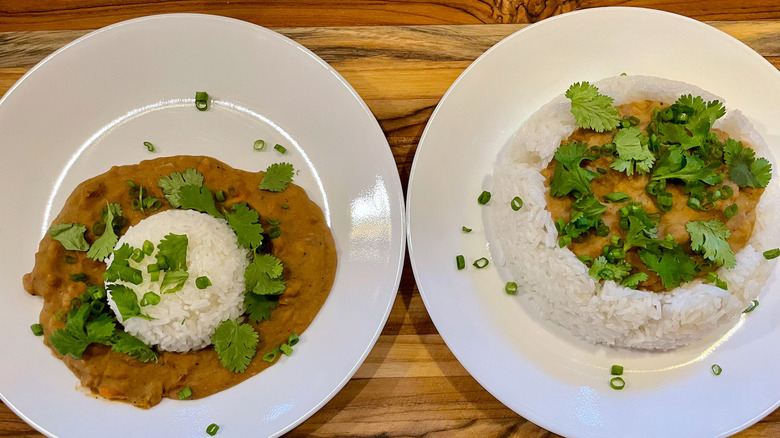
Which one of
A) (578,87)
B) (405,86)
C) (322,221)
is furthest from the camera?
(405,86)

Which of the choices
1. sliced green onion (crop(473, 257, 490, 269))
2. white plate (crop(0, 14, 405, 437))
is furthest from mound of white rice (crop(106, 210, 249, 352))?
sliced green onion (crop(473, 257, 490, 269))

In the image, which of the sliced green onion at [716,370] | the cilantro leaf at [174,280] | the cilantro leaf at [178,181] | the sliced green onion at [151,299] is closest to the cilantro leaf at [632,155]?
the sliced green onion at [716,370]

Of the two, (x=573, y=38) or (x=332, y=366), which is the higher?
(x=573, y=38)

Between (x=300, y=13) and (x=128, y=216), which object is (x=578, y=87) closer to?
(x=300, y=13)

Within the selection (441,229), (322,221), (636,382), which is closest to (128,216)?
(322,221)

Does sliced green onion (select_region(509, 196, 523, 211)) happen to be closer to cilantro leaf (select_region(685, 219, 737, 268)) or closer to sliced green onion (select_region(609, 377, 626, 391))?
cilantro leaf (select_region(685, 219, 737, 268))

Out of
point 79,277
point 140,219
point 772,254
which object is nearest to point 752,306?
point 772,254

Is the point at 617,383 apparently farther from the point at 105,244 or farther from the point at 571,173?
the point at 105,244

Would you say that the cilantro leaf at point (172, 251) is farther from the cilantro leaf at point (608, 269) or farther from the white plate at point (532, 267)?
the cilantro leaf at point (608, 269)
